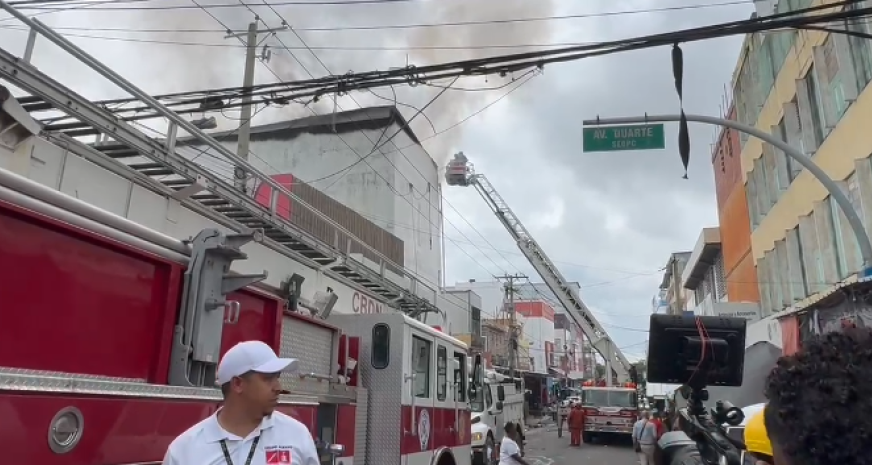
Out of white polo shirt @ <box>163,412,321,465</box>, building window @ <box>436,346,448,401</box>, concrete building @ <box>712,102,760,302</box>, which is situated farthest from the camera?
concrete building @ <box>712,102,760,302</box>

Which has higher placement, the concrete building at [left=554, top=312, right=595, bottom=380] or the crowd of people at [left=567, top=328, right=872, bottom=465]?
the concrete building at [left=554, top=312, right=595, bottom=380]

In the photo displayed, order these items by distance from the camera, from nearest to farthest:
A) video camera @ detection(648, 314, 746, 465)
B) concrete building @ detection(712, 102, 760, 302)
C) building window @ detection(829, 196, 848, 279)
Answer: video camera @ detection(648, 314, 746, 465) → building window @ detection(829, 196, 848, 279) → concrete building @ detection(712, 102, 760, 302)

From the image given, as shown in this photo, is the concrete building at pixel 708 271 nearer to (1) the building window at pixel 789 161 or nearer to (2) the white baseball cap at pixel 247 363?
(1) the building window at pixel 789 161

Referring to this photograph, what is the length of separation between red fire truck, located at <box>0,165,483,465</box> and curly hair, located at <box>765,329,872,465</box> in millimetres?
2480

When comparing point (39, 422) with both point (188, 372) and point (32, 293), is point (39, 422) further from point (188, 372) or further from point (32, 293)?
point (188, 372)

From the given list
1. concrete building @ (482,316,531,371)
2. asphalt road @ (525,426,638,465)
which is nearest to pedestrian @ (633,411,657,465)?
asphalt road @ (525,426,638,465)

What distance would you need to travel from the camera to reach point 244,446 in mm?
2535

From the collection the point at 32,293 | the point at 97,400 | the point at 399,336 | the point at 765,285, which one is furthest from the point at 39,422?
the point at 765,285

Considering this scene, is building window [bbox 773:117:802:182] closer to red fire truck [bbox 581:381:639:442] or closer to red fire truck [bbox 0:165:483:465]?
red fire truck [bbox 581:381:639:442]

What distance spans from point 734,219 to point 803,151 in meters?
10.6

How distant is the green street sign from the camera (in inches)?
385

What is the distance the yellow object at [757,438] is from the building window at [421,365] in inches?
193

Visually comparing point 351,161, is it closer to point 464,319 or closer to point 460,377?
point 464,319

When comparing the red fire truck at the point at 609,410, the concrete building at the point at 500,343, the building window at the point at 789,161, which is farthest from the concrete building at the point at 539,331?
the building window at the point at 789,161
